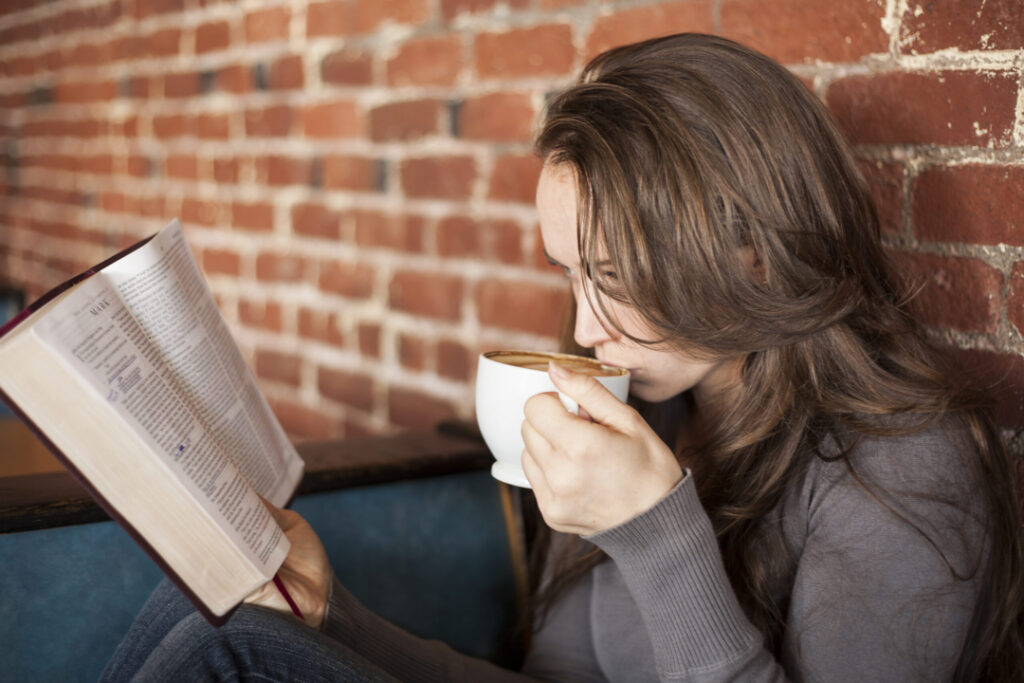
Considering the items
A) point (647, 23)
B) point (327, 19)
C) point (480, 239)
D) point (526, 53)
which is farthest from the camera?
point (327, 19)

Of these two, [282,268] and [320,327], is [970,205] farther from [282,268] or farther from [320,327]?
[282,268]

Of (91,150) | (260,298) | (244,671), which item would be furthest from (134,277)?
(91,150)

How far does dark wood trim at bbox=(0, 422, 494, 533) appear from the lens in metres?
0.83

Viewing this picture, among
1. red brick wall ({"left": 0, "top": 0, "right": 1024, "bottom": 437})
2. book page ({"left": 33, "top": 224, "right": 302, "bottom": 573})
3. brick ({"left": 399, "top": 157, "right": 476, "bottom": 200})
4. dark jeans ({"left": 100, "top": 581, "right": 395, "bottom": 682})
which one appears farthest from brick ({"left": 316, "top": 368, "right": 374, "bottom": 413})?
dark jeans ({"left": 100, "top": 581, "right": 395, "bottom": 682})

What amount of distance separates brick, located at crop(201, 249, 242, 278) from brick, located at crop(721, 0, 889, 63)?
4.01 feet

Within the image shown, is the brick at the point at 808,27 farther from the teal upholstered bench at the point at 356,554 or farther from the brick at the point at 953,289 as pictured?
the teal upholstered bench at the point at 356,554

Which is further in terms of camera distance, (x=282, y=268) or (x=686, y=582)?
(x=282, y=268)

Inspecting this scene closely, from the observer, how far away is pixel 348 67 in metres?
1.61

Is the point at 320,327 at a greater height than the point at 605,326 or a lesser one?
lesser

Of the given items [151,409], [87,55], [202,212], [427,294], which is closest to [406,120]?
[427,294]

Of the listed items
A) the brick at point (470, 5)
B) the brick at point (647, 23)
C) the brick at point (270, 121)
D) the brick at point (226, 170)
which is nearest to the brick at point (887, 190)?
the brick at point (647, 23)

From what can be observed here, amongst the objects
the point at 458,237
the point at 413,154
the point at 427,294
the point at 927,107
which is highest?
the point at 927,107

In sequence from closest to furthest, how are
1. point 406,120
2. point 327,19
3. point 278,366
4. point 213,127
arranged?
point 406,120 < point 327,19 < point 278,366 < point 213,127

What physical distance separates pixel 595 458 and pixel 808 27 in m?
0.55
